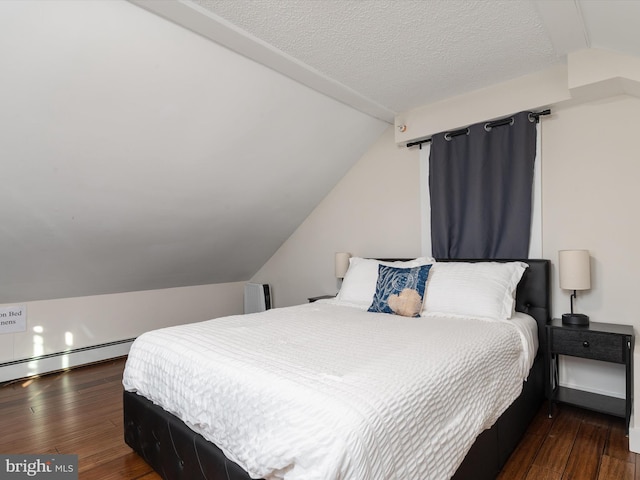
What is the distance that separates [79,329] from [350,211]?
9.58 ft

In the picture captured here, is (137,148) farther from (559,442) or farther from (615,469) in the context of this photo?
(615,469)

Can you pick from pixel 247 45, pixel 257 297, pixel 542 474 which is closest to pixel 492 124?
pixel 247 45

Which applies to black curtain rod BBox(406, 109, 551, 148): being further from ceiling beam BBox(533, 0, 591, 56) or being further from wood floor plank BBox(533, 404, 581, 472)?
wood floor plank BBox(533, 404, 581, 472)

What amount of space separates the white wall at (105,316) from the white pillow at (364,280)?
87.0 inches

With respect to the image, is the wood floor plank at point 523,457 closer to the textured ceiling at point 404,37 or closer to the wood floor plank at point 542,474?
the wood floor plank at point 542,474

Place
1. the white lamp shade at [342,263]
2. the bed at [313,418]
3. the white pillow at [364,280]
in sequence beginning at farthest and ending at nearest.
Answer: the white lamp shade at [342,263]
the white pillow at [364,280]
the bed at [313,418]

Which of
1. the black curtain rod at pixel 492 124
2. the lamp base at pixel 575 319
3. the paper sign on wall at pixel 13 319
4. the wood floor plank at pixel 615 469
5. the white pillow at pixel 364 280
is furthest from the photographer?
the paper sign on wall at pixel 13 319

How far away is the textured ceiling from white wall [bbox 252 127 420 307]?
2.99 ft

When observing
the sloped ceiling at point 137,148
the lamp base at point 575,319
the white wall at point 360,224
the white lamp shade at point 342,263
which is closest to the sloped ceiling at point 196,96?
the sloped ceiling at point 137,148

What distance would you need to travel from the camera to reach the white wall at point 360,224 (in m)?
3.42

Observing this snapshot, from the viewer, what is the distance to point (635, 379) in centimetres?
194

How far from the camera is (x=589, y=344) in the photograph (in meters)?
2.18

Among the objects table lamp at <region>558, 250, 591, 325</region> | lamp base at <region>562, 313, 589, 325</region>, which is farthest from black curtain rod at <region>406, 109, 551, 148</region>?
lamp base at <region>562, 313, 589, 325</region>

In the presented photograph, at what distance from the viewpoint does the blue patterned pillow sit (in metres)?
2.44
